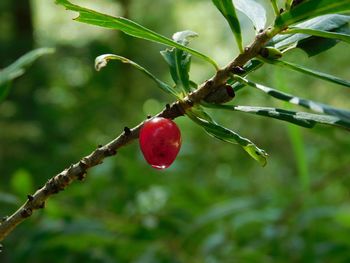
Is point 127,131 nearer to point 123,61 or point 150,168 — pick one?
point 123,61

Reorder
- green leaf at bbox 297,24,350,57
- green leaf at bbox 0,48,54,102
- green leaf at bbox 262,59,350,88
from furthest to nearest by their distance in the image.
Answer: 1. green leaf at bbox 0,48,54,102
2. green leaf at bbox 297,24,350,57
3. green leaf at bbox 262,59,350,88

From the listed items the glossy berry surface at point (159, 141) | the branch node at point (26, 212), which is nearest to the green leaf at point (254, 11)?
the glossy berry surface at point (159, 141)

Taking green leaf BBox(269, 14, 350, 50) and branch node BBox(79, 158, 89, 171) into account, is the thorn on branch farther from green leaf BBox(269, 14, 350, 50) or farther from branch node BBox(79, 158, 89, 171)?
green leaf BBox(269, 14, 350, 50)

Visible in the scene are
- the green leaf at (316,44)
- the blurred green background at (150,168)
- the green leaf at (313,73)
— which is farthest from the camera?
the blurred green background at (150,168)

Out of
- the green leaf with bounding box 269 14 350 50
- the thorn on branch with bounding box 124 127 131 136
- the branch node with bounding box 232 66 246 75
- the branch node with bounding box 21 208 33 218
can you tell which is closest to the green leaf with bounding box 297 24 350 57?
the green leaf with bounding box 269 14 350 50

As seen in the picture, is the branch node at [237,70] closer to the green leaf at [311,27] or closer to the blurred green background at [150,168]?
the green leaf at [311,27]

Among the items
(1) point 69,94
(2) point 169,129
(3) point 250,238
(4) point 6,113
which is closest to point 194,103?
(2) point 169,129
